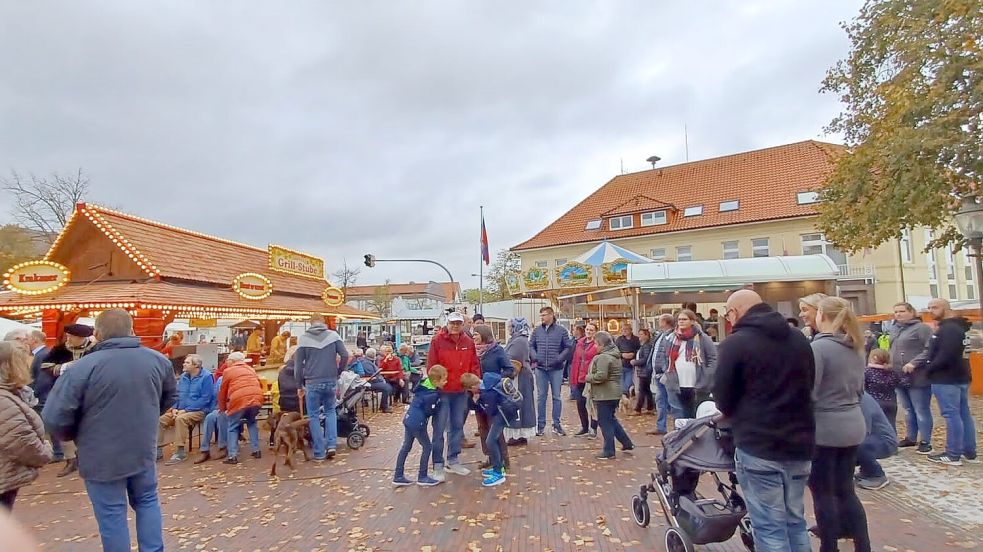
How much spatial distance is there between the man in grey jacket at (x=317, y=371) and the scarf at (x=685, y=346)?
4.57 metres

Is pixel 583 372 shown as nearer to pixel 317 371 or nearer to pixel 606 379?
pixel 606 379

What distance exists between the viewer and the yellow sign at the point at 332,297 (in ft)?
65.2

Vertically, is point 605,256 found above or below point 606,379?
above

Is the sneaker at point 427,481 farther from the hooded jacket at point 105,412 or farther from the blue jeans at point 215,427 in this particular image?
the blue jeans at point 215,427

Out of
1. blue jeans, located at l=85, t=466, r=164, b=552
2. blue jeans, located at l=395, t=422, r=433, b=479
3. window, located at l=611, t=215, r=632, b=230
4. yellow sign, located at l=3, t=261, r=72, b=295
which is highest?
window, located at l=611, t=215, r=632, b=230

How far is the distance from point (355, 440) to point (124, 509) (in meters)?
5.06

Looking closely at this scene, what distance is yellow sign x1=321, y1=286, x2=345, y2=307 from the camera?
65.2ft

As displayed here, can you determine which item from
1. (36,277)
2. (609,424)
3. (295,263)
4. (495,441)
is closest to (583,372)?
(609,424)

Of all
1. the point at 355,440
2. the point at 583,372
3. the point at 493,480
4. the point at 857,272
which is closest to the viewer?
the point at 493,480

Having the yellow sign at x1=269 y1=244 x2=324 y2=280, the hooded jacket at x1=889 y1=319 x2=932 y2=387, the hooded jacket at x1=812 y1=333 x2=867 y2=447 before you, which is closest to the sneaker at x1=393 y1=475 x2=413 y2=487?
the hooded jacket at x1=812 y1=333 x2=867 y2=447

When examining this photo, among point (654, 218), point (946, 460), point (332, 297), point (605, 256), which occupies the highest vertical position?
point (654, 218)

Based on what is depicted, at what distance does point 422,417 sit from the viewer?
21.2 feet

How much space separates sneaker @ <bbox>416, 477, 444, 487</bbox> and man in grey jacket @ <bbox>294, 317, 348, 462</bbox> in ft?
7.02

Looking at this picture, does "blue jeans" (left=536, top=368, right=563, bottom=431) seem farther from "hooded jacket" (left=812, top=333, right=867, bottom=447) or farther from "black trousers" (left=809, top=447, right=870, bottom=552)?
"hooded jacket" (left=812, top=333, right=867, bottom=447)
